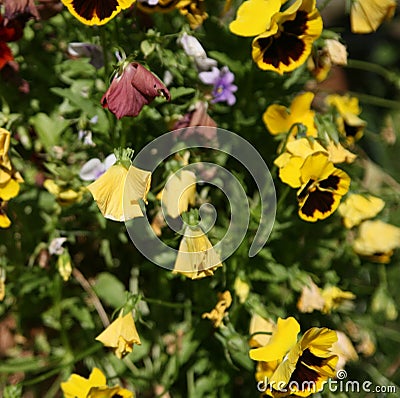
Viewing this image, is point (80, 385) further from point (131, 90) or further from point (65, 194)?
point (131, 90)

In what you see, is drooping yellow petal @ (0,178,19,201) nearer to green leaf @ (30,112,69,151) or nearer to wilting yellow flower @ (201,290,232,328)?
green leaf @ (30,112,69,151)

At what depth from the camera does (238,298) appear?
1461mm

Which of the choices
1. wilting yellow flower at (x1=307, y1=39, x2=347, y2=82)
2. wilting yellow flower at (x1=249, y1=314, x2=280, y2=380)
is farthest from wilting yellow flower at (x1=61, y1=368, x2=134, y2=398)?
wilting yellow flower at (x1=307, y1=39, x2=347, y2=82)

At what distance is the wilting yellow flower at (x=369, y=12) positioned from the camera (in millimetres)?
1366

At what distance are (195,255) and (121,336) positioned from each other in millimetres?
184

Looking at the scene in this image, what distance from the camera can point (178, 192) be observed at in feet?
4.25

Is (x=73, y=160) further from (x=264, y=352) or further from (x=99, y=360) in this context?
(x=264, y=352)

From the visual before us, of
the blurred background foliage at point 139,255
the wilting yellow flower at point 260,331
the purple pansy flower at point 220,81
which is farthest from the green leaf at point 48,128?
the wilting yellow flower at point 260,331

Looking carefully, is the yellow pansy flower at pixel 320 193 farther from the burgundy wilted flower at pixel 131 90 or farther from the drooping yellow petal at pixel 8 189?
the drooping yellow petal at pixel 8 189

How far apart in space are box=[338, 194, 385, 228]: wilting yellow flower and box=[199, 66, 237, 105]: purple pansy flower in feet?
1.00

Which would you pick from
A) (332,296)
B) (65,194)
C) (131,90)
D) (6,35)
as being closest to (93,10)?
(131,90)

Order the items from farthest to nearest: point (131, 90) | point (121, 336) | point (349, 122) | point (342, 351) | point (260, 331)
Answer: point (349, 122), point (342, 351), point (260, 331), point (121, 336), point (131, 90)

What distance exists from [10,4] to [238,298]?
677 mm

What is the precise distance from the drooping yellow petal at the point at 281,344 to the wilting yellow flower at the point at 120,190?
293 mm
